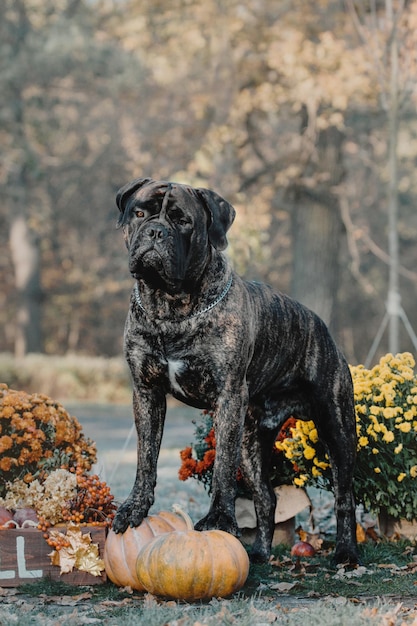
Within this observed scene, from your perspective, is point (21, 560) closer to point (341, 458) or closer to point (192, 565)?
point (192, 565)

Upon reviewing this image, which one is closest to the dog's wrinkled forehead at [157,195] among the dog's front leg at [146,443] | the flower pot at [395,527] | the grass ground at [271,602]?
the dog's front leg at [146,443]

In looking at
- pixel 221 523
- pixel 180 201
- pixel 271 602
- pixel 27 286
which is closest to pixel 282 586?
pixel 271 602

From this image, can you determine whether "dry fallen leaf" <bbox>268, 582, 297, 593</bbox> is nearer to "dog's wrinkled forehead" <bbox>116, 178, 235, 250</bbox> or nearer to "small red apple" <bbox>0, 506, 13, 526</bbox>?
"small red apple" <bbox>0, 506, 13, 526</bbox>

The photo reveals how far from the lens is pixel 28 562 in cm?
457

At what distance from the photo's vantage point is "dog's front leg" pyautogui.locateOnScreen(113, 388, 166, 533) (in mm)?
4625

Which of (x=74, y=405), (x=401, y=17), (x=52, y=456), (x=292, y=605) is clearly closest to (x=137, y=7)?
(x=401, y=17)

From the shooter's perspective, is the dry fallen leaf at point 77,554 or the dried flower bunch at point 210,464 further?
the dried flower bunch at point 210,464

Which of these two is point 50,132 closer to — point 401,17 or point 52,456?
point 401,17

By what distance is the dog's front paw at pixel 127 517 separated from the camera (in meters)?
4.51

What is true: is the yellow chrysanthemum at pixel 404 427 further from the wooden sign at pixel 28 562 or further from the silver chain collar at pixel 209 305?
the wooden sign at pixel 28 562

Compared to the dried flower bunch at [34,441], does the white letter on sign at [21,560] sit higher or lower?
lower

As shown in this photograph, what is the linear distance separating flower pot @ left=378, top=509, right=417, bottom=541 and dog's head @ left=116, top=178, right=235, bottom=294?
244 cm

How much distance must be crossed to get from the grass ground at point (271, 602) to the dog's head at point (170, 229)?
155 centimetres

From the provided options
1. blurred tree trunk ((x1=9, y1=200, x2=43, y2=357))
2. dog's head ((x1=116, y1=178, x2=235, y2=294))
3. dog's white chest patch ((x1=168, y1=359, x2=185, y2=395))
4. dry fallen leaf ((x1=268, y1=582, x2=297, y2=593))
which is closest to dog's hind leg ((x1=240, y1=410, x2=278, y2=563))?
dry fallen leaf ((x1=268, y1=582, x2=297, y2=593))
